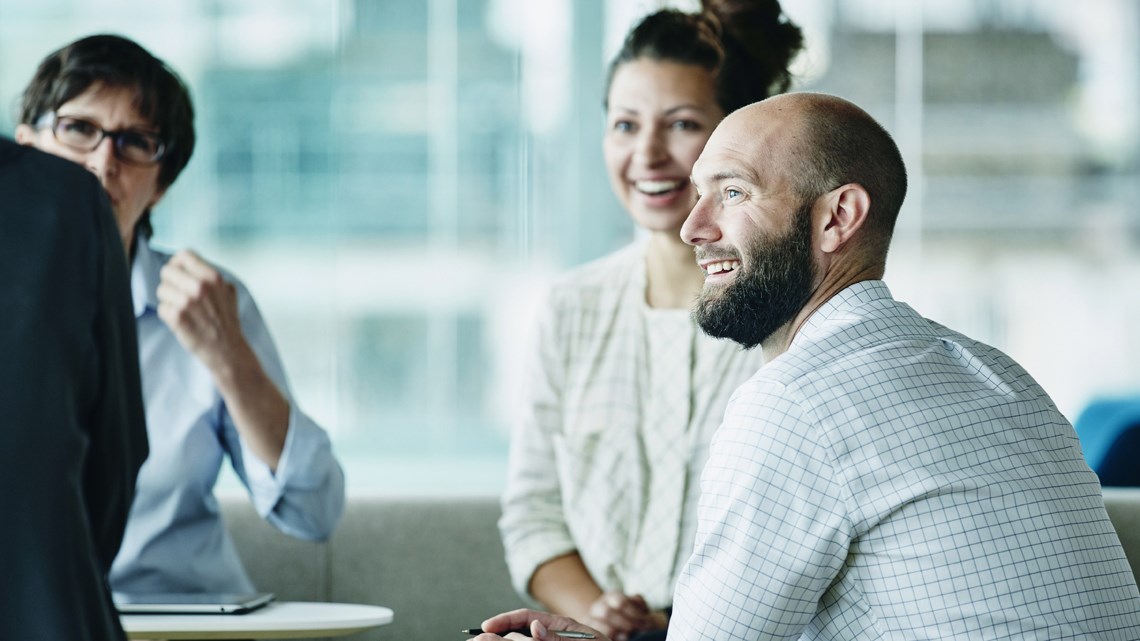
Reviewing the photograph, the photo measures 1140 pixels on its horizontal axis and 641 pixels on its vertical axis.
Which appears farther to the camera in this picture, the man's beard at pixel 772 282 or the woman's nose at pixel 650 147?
the woman's nose at pixel 650 147

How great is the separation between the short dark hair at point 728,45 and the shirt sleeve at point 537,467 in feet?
1.66

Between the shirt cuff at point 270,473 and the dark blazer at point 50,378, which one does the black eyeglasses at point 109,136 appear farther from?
the dark blazer at point 50,378

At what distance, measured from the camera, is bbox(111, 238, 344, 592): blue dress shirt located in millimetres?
2033

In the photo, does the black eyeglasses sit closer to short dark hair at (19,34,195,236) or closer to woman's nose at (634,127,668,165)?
short dark hair at (19,34,195,236)

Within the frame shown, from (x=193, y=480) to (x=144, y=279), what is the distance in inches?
14.2

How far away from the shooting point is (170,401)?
2.09 metres

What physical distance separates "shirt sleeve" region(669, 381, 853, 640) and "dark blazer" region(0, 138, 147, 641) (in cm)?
60

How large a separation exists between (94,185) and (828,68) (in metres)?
4.22

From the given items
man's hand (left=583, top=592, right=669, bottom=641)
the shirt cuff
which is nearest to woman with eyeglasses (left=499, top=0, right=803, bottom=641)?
man's hand (left=583, top=592, right=669, bottom=641)

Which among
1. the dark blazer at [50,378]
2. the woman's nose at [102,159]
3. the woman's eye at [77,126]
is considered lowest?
the dark blazer at [50,378]

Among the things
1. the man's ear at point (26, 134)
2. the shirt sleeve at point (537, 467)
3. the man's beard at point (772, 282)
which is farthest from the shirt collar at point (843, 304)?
the man's ear at point (26, 134)

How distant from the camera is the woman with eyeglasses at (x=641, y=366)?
215cm

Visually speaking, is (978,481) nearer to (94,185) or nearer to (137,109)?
(94,185)

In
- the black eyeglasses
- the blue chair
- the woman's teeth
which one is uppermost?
the black eyeglasses
